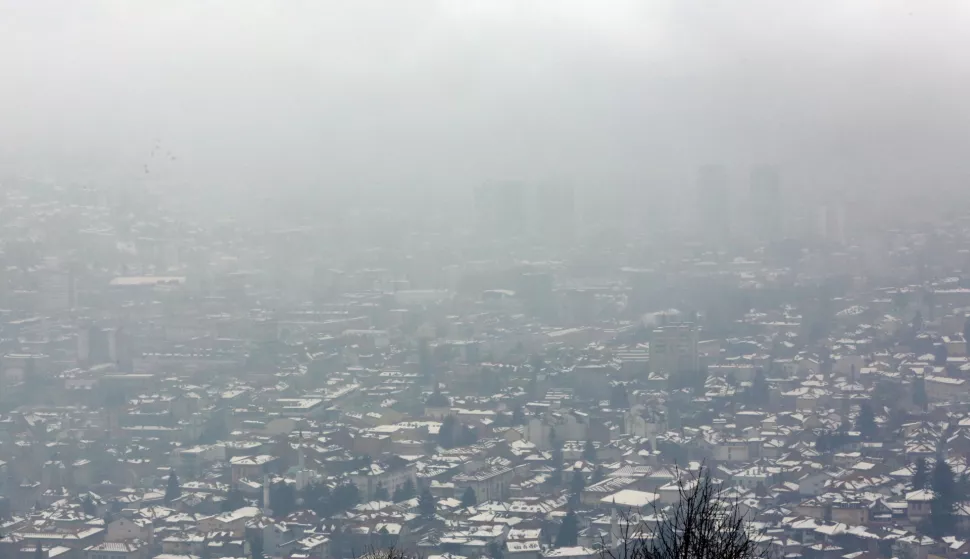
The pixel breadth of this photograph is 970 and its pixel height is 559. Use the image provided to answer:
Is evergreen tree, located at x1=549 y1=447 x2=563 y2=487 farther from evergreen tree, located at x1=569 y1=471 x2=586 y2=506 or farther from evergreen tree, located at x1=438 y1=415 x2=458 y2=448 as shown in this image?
evergreen tree, located at x1=438 y1=415 x2=458 y2=448

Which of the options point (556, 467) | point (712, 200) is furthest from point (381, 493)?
point (712, 200)

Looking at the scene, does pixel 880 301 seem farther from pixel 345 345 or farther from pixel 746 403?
pixel 345 345

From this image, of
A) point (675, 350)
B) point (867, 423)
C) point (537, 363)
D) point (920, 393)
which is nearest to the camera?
point (867, 423)

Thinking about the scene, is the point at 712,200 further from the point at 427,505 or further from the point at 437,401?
the point at 427,505

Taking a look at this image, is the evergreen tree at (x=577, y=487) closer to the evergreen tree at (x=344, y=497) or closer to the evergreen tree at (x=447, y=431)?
the evergreen tree at (x=344, y=497)

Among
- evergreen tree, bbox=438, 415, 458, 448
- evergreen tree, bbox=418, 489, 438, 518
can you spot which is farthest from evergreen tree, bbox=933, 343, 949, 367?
evergreen tree, bbox=418, 489, 438, 518
